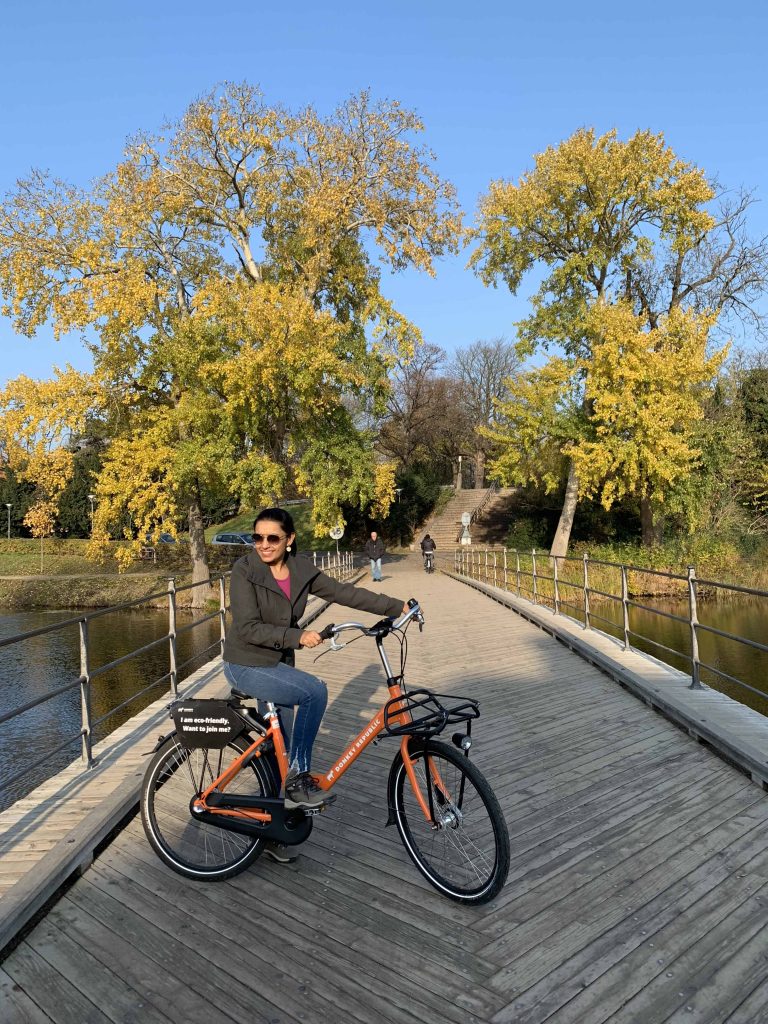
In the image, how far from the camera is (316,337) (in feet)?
73.2

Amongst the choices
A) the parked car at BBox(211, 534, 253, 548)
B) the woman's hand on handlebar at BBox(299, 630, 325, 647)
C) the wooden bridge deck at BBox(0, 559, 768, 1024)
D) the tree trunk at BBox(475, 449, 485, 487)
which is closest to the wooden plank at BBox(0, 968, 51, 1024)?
the wooden bridge deck at BBox(0, 559, 768, 1024)

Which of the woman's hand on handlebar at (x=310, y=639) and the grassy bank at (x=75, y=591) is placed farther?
the grassy bank at (x=75, y=591)

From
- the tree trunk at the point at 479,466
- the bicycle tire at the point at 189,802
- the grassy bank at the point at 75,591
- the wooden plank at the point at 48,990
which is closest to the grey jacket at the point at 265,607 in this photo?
the bicycle tire at the point at 189,802

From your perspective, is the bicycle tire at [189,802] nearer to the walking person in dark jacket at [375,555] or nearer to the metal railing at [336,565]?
the metal railing at [336,565]

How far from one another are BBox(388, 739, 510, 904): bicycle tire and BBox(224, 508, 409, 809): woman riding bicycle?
40 centimetres

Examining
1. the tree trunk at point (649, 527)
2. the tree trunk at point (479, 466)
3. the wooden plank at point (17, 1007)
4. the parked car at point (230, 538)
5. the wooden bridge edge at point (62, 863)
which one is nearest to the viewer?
the wooden plank at point (17, 1007)

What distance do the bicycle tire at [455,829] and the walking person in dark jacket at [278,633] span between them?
0.41 metres

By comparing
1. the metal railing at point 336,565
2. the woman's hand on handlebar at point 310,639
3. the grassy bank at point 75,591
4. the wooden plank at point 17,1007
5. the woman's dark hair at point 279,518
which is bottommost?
the grassy bank at point 75,591

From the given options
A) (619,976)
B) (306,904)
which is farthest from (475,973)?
(306,904)

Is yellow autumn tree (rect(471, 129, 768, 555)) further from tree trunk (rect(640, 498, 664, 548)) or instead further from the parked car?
the parked car

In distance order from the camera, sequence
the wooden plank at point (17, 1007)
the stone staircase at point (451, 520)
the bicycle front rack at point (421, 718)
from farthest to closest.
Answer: the stone staircase at point (451, 520)
the bicycle front rack at point (421, 718)
the wooden plank at point (17, 1007)

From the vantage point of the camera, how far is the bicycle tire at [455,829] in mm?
3213

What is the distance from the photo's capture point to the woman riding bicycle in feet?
12.2

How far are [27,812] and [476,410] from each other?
55.4m
